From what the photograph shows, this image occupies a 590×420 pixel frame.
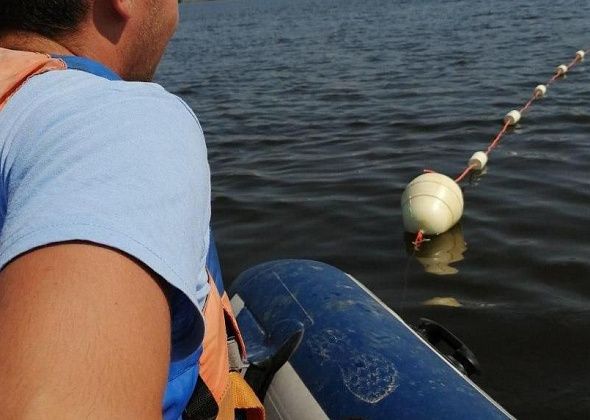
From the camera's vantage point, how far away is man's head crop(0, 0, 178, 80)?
1.23 metres

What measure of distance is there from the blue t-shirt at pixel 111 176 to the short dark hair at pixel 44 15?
22 centimetres

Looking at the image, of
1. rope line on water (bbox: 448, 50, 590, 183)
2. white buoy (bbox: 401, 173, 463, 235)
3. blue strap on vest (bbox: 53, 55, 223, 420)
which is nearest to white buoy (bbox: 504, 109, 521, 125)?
rope line on water (bbox: 448, 50, 590, 183)

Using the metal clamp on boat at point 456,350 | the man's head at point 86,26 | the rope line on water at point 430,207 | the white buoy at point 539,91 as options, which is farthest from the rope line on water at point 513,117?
the man's head at point 86,26

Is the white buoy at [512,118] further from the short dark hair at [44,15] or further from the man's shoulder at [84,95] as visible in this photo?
the man's shoulder at [84,95]

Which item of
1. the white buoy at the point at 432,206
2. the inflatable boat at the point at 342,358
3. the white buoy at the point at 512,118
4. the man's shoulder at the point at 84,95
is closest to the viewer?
the man's shoulder at the point at 84,95

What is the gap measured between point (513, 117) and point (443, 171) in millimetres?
1889

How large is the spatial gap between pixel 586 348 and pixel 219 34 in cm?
2571

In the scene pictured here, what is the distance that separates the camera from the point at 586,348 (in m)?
3.66

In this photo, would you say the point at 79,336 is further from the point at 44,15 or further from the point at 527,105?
the point at 527,105

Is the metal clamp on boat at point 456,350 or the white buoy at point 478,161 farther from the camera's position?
the white buoy at point 478,161

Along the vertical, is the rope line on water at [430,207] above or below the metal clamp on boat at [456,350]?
above

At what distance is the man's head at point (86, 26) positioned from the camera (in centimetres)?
123

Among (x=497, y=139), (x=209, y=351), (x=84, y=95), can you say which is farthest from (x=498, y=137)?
(x=84, y=95)

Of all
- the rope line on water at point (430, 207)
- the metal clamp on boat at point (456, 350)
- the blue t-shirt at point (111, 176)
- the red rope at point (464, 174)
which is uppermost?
the blue t-shirt at point (111, 176)
